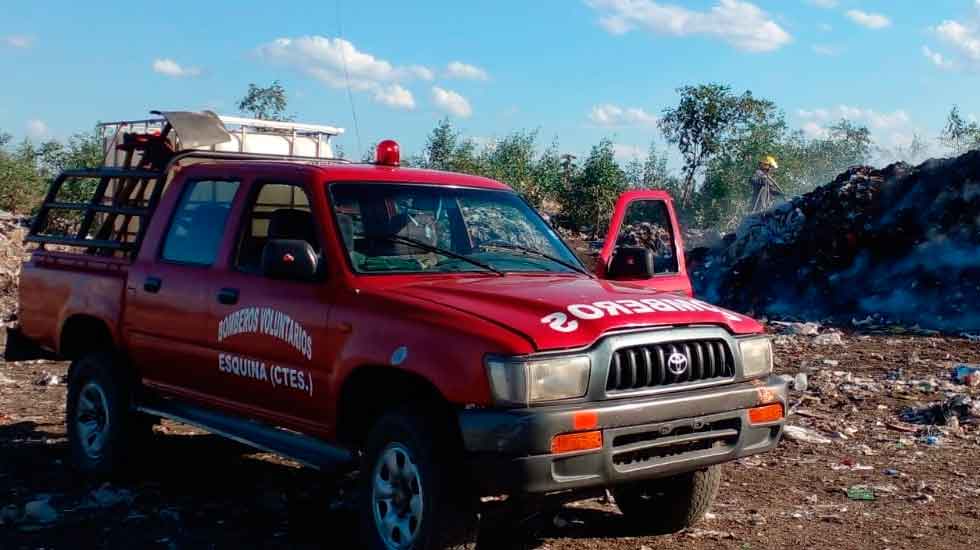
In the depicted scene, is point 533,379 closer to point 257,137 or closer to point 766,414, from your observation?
point 766,414

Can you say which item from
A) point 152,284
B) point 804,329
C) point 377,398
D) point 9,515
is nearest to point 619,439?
point 377,398

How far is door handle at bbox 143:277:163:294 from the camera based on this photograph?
5957 millimetres

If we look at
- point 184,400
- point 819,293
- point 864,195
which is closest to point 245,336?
point 184,400

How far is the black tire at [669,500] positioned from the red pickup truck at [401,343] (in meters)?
0.01

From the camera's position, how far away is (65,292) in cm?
671

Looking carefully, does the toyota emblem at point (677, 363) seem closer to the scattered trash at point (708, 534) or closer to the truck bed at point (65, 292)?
the scattered trash at point (708, 534)

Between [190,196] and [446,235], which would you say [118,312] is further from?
[446,235]

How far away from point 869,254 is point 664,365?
12549 millimetres

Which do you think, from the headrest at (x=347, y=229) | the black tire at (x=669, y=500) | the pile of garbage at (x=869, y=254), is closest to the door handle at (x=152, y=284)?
the headrest at (x=347, y=229)

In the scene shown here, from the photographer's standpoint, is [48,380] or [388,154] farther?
[48,380]

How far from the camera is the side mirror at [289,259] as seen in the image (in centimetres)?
484

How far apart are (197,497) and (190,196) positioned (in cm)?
172

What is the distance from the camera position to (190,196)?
6.11m

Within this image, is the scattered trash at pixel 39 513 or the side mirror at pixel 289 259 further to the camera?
the scattered trash at pixel 39 513
